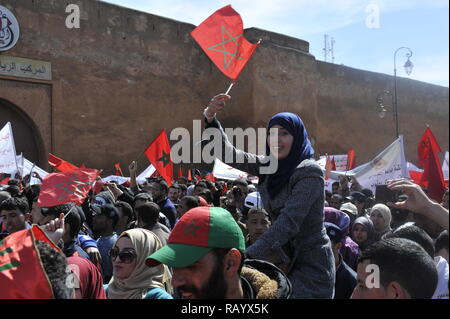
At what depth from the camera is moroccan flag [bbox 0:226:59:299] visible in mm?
1543

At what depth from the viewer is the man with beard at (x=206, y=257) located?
1.84 meters

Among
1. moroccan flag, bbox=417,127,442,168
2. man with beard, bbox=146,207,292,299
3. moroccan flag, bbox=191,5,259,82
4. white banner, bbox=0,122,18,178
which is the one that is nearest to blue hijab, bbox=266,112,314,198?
man with beard, bbox=146,207,292,299

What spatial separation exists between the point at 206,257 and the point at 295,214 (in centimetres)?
58

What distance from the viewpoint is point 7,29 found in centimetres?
1371

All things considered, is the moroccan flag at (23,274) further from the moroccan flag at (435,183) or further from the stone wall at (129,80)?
the stone wall at (129,80)

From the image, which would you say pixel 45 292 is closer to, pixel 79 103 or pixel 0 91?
pixel 0 91

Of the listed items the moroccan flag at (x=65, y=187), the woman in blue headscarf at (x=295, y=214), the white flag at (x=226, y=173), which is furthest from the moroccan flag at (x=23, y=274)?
the white flag at (x=226, y=173)

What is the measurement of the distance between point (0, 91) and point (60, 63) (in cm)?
187

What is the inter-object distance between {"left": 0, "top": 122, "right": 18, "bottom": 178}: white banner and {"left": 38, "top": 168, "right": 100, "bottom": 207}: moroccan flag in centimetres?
322

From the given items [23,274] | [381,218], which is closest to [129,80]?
[381,218]

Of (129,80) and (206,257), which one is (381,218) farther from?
(129,80)

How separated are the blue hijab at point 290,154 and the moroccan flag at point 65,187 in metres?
2.30

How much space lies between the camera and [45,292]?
1.56 m
